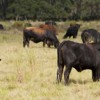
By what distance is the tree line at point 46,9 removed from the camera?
6424cm

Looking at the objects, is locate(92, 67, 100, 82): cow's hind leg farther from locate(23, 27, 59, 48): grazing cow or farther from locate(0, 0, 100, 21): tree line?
locate(0, 0, 100, 21): tree line

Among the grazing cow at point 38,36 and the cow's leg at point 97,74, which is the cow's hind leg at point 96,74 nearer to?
the cow's leg at point 97,74

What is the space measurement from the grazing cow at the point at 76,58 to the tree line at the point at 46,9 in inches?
1949

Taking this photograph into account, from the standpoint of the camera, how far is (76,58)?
987 cm

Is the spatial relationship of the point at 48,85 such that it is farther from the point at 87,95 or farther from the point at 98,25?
the point at 98,25

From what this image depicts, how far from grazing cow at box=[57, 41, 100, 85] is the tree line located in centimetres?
4949

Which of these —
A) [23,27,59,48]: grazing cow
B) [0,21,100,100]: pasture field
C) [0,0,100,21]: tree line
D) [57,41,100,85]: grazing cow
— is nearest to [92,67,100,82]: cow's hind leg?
[57,41,100,85]: grazing cow

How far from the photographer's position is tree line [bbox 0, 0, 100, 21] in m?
64.2

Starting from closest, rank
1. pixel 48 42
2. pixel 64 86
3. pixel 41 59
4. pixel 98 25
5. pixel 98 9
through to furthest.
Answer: pixel 64 86 → pixel 41 59 → pixel 48 42 → pixel 98 25 → pixel 98 9

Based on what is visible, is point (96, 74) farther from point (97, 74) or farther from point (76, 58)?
point (76, 58)

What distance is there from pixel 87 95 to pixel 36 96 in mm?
1106

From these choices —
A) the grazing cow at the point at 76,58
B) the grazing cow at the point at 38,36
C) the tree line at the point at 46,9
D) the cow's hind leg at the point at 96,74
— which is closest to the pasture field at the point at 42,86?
the cow's hind leg at the point at 96,74

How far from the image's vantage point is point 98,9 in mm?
72375

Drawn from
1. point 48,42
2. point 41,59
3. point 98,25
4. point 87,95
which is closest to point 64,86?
point 87,95
